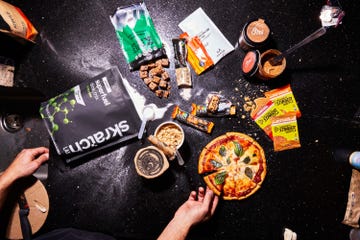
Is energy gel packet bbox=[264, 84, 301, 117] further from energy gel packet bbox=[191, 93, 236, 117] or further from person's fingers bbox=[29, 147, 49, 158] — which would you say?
person's fingers bbox=[29, 147, 49, 158]

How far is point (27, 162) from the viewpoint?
4.66 feet

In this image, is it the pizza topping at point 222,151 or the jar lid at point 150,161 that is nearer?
the jar lid at point 150,161

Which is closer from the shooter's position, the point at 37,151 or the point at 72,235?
the point at 72,235

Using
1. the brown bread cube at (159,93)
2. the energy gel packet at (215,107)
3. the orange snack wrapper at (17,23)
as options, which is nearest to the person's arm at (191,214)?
the energy gel packet at (215,107)

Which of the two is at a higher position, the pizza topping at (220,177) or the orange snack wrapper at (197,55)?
the orange snack wrapper at (197,55)

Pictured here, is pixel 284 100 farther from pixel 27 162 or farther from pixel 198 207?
pixel 27 162

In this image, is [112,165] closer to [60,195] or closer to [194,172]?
[60,195]

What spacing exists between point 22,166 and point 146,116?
0.72m

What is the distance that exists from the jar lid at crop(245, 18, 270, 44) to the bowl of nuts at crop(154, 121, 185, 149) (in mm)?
620

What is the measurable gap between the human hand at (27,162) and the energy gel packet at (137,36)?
712mm

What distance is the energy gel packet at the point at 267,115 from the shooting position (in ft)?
4.76

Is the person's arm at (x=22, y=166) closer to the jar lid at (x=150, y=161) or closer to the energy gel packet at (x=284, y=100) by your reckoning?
the jar lid at (x=150, y=161)

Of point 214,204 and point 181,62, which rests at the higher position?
point 181,62

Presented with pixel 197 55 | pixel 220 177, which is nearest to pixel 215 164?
pixel 220 177
